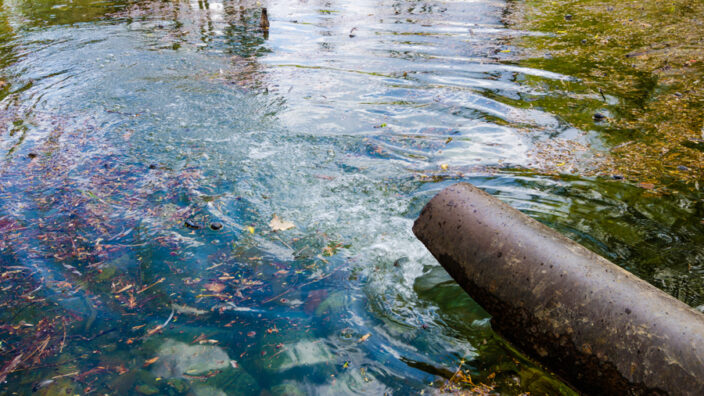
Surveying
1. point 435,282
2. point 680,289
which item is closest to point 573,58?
point 680,289

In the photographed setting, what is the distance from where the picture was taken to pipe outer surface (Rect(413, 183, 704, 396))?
1.90 metres

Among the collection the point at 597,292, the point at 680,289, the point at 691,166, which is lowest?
the point at 680,289

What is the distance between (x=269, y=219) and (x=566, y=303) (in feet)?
9.01

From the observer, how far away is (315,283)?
339 cm

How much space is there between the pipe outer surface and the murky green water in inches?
19.2

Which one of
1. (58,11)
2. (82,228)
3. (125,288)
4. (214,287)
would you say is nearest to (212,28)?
(58,11)

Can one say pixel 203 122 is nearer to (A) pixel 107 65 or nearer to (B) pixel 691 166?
(A) pixel 107 65

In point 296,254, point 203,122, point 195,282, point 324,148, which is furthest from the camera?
point 203,122

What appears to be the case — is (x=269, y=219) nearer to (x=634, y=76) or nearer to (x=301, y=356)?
(x=301, y=356)

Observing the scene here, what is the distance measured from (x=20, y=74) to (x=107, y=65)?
1629 mm

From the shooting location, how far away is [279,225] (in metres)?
4.03

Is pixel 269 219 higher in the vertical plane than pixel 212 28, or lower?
lower

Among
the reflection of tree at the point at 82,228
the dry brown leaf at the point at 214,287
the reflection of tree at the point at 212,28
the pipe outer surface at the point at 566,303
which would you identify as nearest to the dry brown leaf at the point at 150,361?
the reflection of tree at the point at 82,228

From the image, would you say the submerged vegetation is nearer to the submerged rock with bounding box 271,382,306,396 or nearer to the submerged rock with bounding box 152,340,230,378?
the submerged rock with bounding box 271,382,306,396
